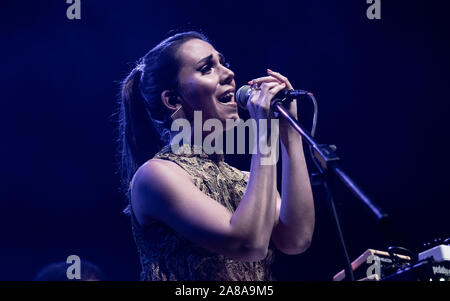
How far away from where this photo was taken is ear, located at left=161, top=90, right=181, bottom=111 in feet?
6.73

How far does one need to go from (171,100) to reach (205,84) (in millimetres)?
194

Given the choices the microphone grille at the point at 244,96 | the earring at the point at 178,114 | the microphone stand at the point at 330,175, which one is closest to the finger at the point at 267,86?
the microphone grille at the point at 244,96

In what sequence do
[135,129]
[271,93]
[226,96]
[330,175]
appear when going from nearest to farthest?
[330,175] → [271,93] → [226,96] → [135,129]

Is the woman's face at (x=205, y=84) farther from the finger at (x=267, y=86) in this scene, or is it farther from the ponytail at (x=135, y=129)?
the finger at (x=267, y=86)

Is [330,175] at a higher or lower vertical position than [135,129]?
lower

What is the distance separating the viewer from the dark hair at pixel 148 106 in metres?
2.08

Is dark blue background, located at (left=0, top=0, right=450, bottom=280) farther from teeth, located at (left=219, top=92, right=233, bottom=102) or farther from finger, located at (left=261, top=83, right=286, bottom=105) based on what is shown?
finger, located at (left=261, top=83, right=286, bottom=105)

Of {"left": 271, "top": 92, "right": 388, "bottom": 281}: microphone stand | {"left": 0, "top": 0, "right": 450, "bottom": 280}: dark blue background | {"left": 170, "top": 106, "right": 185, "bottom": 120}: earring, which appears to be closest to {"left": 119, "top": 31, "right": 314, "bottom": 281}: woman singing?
{"left": 170, "top": 106, "right": 185, "bottom": 120}: earring

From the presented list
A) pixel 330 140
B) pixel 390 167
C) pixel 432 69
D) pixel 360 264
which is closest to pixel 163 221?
pixel 360 264

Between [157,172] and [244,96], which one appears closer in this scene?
[157,172]

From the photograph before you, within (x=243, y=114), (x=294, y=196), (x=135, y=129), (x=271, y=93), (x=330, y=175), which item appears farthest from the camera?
(x=243, y=114)

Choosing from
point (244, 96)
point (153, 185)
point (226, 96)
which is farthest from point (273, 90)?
point (153, 185)

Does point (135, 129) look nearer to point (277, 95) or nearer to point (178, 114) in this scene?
point (178, 114)

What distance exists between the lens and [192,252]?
162cm
